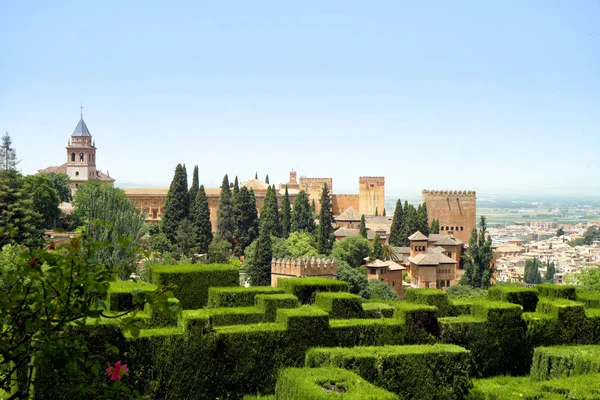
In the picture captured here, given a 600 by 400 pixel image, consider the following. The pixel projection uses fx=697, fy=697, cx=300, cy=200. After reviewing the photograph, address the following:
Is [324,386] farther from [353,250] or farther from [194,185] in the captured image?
[194,185]

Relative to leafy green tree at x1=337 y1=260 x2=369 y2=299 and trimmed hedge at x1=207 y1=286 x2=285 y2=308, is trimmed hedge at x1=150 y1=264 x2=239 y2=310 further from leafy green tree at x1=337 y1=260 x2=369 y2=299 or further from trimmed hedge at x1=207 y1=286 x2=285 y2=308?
leafy green tree at x1=337 y1=260 x2=369 y2=299

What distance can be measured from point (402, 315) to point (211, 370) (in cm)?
411

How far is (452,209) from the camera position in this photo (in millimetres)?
74312

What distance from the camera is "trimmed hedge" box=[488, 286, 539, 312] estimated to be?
16.4 meters

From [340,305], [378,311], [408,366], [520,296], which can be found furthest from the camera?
[520,296]

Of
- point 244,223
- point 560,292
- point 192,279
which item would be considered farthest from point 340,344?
point 244,223

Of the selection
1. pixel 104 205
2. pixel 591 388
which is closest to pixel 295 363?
pixel 591 388

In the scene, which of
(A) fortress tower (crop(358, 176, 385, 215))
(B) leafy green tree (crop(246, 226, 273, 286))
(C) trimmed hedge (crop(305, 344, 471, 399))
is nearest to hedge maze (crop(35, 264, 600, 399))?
(C) trimmed hedge (crop(305, 344, 471, 399))

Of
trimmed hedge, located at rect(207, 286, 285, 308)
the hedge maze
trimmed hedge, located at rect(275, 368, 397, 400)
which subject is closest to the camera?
trimmed hedge, located at rect(275, 368, 397, 400)

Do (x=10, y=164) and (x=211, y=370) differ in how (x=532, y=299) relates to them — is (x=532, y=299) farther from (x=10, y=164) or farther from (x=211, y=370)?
(x=10, y=164)

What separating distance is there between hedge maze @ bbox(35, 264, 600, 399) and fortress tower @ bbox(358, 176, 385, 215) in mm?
72105

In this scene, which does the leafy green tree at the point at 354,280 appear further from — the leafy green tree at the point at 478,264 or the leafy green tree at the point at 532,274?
the leafy green tree at the point at 532,274

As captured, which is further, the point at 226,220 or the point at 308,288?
the point at 226,220

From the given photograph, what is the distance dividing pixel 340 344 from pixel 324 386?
336cm
